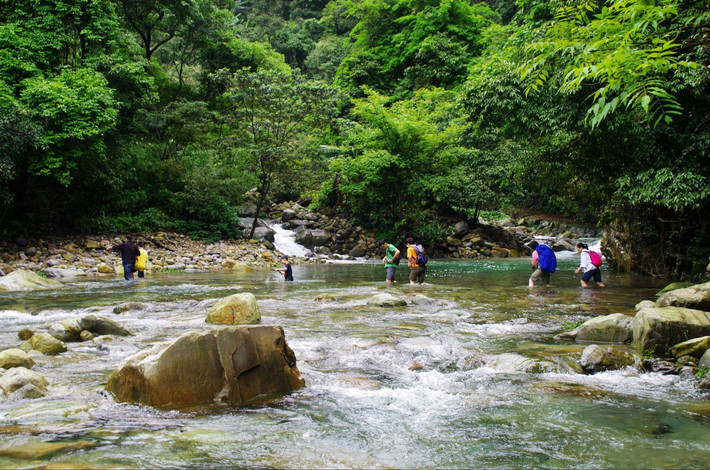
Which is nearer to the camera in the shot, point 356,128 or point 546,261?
point 546,261

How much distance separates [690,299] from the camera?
7.82 meters

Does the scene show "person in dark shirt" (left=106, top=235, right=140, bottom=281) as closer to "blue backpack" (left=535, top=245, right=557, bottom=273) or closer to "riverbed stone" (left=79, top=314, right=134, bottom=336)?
"riverbed stone" (left=79, top=314, right=134, bottom=336)

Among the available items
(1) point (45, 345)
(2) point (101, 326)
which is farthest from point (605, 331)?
(1) point (45, 345)

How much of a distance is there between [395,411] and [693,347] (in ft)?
13.1

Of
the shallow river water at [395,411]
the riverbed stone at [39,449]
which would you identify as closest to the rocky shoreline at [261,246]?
the shallow river water at [395,411]

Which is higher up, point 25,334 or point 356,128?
point 356,128

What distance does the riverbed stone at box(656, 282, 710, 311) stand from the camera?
7.73 meters

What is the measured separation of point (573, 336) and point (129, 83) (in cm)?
2352

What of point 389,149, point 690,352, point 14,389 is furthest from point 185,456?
point 389,149

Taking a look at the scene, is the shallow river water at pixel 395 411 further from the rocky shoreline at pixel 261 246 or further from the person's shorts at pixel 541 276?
the rocky shoreline at pixel 261 246

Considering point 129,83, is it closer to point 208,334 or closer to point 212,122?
point 212,122

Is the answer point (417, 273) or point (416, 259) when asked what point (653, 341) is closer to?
point (416, 259)

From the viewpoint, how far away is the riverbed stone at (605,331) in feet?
22.8

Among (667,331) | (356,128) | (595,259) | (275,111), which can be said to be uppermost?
(275,111)
